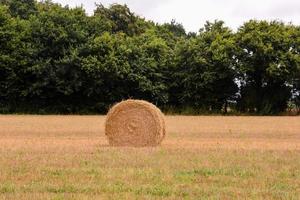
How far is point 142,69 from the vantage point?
49281mm

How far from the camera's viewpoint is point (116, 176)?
11852mm

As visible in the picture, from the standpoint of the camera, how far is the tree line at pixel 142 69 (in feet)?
158

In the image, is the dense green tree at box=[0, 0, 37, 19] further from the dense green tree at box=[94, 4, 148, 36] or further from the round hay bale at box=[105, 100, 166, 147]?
the round hay bale at box=[105, 100, 166, 147]

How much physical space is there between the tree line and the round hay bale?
1062 inches

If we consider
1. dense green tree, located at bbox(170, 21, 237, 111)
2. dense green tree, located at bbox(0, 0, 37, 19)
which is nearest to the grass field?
dense green tree, located at bbox(170, 21, 237, 111)

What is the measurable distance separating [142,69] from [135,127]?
95.4 ft

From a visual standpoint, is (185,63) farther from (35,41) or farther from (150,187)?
(150,187)

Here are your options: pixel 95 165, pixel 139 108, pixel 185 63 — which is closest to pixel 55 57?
pixel 185 63

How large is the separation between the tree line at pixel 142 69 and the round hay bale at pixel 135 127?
2697cm

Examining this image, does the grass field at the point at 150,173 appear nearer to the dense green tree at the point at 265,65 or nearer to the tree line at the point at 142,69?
the tree line at the point at 142,69

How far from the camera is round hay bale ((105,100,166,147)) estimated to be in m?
20.0

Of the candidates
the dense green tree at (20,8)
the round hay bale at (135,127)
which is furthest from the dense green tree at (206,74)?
the round hay bale at (135,127)

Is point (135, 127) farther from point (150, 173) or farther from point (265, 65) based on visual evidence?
point (265, 65)

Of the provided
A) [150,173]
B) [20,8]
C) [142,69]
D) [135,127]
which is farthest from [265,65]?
[150,173]
